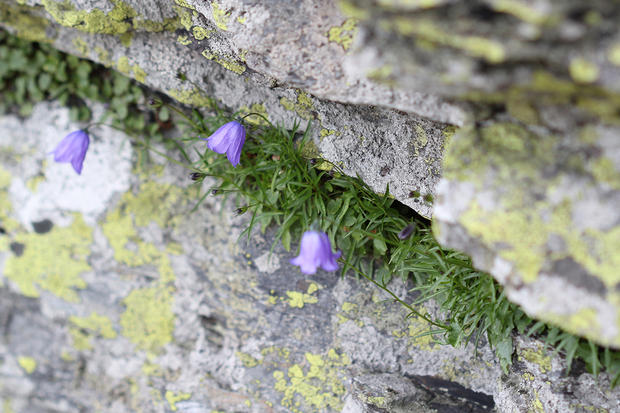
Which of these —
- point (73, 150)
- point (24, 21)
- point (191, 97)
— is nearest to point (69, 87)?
point (24, 21)

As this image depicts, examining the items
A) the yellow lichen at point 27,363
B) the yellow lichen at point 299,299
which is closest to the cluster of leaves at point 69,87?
the yellow lichen at point 299,299

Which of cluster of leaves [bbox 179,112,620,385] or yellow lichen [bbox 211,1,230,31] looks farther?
cluster of leaves [bbox 179,112,620,385]

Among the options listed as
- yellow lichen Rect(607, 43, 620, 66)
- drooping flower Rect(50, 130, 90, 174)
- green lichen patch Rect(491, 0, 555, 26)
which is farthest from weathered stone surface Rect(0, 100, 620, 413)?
green lichen patch Rect(491, 0, 555, 26)

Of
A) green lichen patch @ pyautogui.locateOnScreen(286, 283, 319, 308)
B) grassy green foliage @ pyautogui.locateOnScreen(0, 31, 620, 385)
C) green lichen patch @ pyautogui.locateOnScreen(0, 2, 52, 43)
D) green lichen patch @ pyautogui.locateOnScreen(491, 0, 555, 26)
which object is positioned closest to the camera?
green lichen patch @ pyautogui.locateOnScreen(491, 0, 555, 26)

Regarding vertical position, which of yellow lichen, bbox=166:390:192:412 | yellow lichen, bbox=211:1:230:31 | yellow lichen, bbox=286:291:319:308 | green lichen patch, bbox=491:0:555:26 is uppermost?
yellow lichen, bbox=211:1:230:31

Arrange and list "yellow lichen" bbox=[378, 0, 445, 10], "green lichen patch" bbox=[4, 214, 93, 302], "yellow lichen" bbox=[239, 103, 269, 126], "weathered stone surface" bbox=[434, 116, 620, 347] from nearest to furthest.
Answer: "yellow lichen" bbox=[378, 0, 445, 10]
"weathered stone surface" bbox=[434, 116, 620, 347]
"yellow lichen" bbox=[239, 103, 269, 126]
"green lichen patch" bbox=[4, 214, 93, 302]

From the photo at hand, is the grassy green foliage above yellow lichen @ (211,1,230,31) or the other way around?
the other way around

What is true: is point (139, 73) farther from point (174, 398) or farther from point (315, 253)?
point (174, 398)

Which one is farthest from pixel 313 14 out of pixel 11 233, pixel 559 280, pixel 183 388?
pixel 11 233

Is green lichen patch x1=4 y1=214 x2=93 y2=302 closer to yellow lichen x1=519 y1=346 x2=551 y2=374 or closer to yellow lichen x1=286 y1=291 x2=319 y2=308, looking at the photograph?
yellow lichen x1=286 y1=291 x2=319 y2=308
